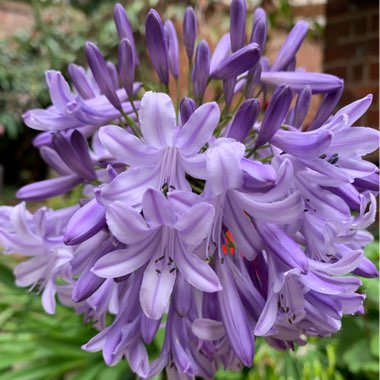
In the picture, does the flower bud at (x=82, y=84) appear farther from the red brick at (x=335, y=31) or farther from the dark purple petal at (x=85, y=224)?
the red brick at (x=335, y=31)

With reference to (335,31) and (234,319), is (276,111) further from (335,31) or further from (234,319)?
(335,31)

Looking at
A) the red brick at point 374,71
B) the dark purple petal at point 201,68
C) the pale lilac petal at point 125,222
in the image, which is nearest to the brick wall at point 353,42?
the red brick at point 374,71

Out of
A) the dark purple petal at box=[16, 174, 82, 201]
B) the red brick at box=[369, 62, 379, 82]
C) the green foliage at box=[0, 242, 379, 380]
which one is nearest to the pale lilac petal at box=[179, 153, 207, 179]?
the dark purple petal at box=[16, 174, 82, 201]

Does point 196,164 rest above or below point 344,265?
above

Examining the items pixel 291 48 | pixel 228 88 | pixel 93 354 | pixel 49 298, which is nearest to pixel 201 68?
pixel 228 88

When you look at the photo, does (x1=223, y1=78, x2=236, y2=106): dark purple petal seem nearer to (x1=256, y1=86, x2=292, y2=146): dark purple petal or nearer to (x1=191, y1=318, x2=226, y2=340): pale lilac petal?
(x1=256, y1=86, x2=292, y2=146): dark purple petal

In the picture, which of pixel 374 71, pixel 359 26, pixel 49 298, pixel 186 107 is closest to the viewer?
pixel 186 107

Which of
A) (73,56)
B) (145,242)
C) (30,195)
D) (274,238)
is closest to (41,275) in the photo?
(30,195)

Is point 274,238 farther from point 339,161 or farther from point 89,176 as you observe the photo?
point 89,176
